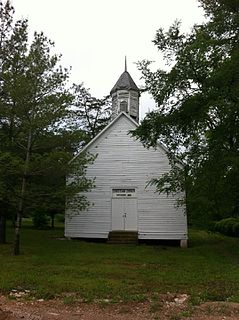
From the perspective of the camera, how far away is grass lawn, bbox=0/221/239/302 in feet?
28.9

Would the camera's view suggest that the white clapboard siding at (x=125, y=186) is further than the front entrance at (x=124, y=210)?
No

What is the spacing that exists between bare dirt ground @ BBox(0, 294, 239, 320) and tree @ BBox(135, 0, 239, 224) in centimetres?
739

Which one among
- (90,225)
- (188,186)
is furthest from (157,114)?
(90,225)

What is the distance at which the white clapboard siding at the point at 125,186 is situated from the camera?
831 inches

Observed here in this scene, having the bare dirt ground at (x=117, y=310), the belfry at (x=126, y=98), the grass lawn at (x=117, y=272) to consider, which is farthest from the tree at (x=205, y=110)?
the belfry at (x=126, y=98)

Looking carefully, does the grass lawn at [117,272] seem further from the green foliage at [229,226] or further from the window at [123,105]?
the window at [123,105]

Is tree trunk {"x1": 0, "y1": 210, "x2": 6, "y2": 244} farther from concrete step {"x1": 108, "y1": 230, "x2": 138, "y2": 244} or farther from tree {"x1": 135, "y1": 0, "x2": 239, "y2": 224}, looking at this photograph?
tree {"x1": 135, "y1": 0, "x2": 239, "y2": 224}

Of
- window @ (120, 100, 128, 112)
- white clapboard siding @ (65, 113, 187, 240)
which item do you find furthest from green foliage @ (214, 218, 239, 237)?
window @ (120, 100, 128, 112)

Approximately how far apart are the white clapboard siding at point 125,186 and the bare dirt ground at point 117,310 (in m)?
13.1

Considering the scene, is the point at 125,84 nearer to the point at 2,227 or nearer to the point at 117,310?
the point at 2,227

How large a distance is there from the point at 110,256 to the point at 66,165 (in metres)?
3.86

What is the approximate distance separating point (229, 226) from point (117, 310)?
20.7 m

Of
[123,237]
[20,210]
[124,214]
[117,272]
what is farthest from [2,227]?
[117,272]

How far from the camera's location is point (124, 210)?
70.3ft
